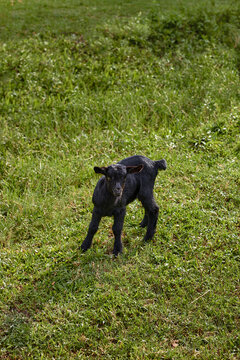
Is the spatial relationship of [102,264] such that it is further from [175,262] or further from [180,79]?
[180,79]

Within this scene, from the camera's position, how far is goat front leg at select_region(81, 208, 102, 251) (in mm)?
5773

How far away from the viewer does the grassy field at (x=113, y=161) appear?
16.5 feet

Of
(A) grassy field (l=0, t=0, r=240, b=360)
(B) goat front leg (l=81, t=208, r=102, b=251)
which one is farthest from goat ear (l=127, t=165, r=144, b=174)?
(A) grassy field (l=0, t=0, r=240, b=360)

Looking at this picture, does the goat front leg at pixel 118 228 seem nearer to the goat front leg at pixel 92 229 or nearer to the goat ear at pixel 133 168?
the goat front leg at pixel 92 229

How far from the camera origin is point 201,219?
6758 millimetres

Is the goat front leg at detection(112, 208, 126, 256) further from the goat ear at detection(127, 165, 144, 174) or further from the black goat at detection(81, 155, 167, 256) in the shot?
the goat ear at detection(127, 165, 144, 174)

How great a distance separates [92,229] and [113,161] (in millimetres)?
2740

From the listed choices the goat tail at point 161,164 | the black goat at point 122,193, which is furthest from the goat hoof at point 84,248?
the goat tail at point 161,164

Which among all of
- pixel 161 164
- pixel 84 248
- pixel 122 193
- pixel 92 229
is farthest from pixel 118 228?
pixel 161 164

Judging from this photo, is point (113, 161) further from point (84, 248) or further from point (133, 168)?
point (133, 168)

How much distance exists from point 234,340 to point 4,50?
9299mm

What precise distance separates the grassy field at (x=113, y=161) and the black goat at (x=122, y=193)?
0.35m

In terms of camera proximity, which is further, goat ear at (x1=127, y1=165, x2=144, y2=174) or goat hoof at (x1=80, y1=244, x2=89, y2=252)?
goat hoof at (x1=80, y1=244, x2=89, y2=252)

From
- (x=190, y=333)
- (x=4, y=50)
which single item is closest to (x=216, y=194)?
(x=190, y=333)
